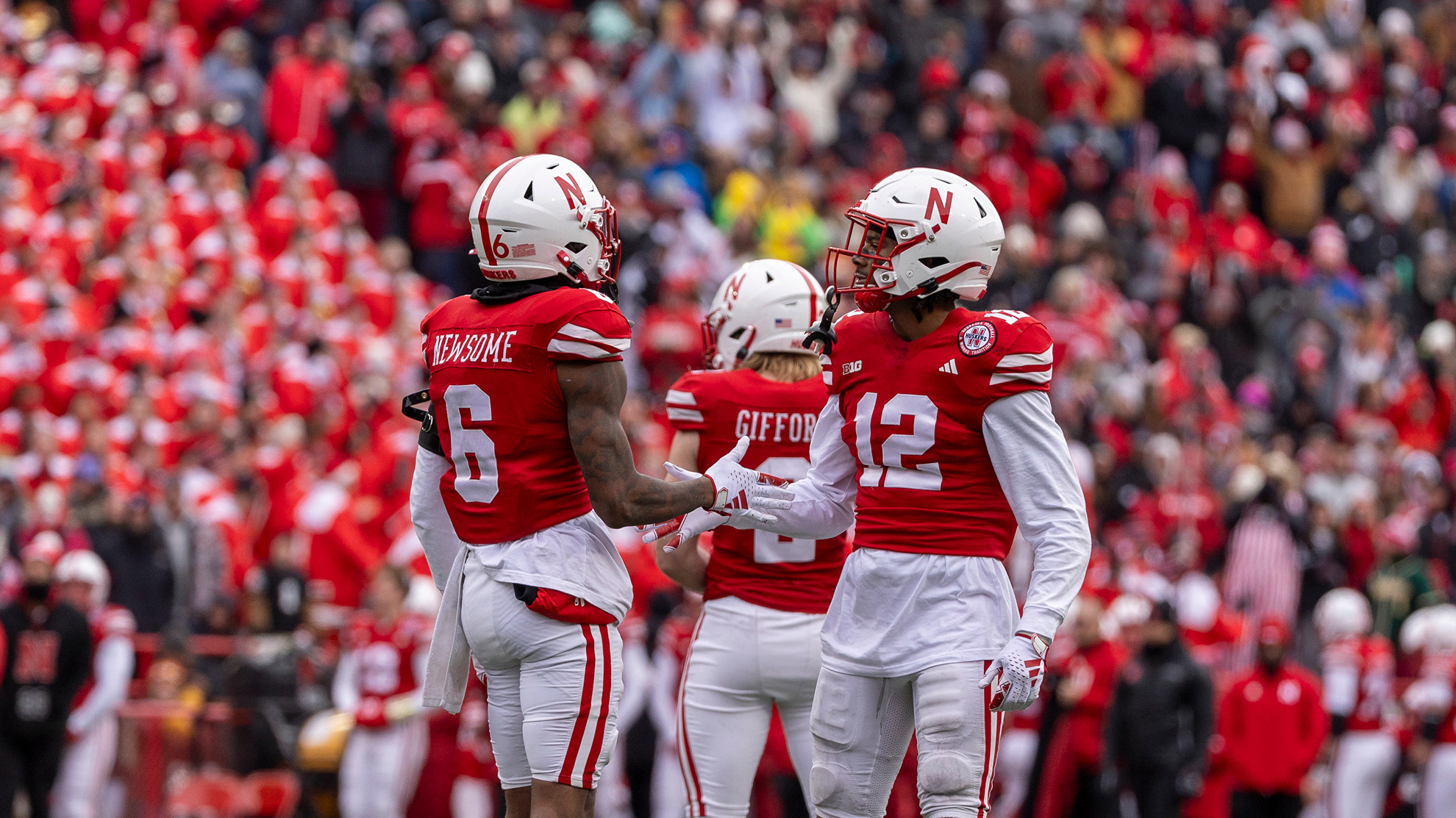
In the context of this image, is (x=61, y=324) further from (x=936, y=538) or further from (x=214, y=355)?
(x=936, y=538)

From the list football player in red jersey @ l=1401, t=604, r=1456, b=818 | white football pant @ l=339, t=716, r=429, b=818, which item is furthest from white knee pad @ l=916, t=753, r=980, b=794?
football player in red jersey @ l=1401, t=604, r=1456, b=818

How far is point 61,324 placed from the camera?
13406 mm

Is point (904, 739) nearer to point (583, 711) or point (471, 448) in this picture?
point (583, 711)

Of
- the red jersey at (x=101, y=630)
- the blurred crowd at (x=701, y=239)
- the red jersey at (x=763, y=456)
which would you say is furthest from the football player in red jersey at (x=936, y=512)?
the red jersey at (x=101, y=630)

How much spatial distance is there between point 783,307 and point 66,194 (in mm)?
9726

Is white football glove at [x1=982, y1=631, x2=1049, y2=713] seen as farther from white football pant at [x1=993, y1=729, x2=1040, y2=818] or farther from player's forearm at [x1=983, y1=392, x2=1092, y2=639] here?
white football pant at [x1=993, y1=729, x2=1040, y2=818]

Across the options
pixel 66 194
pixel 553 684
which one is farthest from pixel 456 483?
pixel 66 194

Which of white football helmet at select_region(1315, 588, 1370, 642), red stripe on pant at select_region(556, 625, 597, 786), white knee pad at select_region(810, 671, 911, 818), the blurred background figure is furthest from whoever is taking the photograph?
white football helmet at select_region(1315, 588, 1370, 642)

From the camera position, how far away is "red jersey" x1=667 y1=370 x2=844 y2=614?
6.37 meters

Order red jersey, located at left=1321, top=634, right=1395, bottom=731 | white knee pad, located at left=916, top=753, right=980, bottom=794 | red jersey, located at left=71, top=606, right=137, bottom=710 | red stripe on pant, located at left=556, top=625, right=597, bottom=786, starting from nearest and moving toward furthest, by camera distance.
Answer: white knee pad, located at left=916, top=753, right=980, bottom=794, red stripe on pant, located at left=556, top=625, right=597, bottom=786, red jersey, located at left=71, top=606, right=137, bottom=710, red jersey, located at left=1321, top=634, right=1395, bottom=731

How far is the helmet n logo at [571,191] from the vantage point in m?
5.44

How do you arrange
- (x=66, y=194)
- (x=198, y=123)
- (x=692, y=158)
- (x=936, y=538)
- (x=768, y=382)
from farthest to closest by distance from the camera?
(x=692, y=158), (x=198, y=123), (x=66, y=194), (x=768, y=382), (x=936, y=538)

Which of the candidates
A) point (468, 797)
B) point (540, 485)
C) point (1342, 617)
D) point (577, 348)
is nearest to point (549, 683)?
point (540, 485)

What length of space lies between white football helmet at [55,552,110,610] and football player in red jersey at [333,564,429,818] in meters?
1.46
